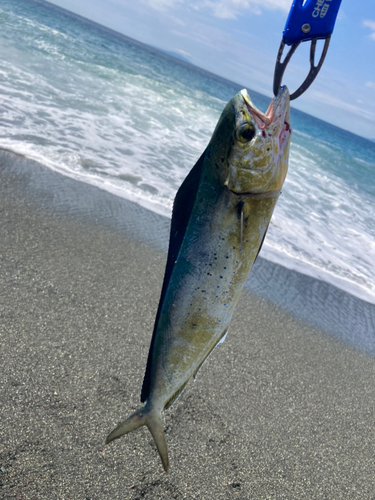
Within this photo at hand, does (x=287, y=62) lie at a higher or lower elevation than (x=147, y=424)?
higher

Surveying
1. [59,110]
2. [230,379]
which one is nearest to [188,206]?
[230,379]

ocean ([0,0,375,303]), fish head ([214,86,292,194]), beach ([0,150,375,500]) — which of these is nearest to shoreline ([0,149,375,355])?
beach ([0,150,375,500])

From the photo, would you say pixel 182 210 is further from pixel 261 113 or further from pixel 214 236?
pixel 261 113

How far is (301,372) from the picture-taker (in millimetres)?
4156

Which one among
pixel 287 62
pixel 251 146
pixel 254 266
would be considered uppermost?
pixel 287 62

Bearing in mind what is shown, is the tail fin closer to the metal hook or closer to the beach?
the beach

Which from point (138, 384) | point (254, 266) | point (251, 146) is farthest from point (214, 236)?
point (254, 266)

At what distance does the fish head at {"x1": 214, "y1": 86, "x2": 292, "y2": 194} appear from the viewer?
4.89 feet

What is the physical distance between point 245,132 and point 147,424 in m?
1.22

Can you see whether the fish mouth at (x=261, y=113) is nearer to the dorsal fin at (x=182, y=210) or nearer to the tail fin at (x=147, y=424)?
the dorsal fin at (x=182, y=210)

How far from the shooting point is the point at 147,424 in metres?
1.68

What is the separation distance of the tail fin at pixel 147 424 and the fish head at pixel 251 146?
3.19 ft

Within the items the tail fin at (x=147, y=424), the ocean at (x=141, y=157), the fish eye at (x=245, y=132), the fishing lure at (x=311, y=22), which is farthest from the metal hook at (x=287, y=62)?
the ocean at (x=141, y=157)

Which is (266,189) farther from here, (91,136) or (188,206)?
(91,136)
